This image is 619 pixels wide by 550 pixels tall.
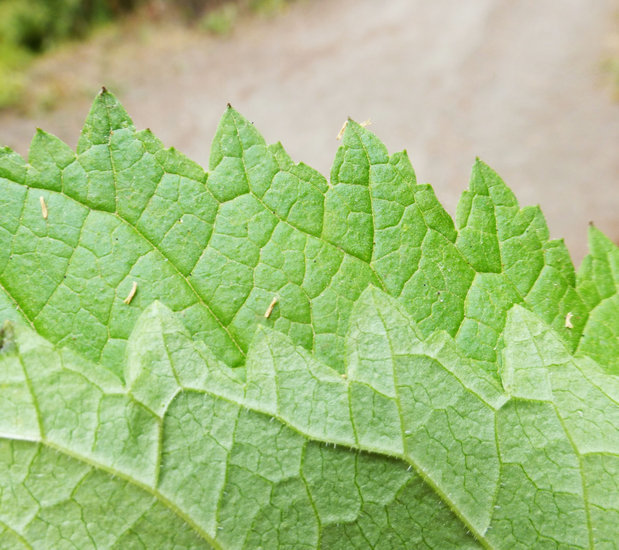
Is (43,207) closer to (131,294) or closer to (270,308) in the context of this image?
(131,294)

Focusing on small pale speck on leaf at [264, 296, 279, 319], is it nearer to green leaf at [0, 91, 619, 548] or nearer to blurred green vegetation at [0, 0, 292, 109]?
green leaf at [0, 91, 619, 548]

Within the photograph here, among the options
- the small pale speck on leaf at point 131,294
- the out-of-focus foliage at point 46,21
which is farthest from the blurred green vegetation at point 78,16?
the small pale speck on leaf at point 131,294

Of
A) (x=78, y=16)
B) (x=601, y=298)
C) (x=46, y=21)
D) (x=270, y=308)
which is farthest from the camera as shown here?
(x=78, y=16)

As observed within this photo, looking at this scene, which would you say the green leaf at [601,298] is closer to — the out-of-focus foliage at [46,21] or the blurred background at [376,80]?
the blurred background at [376,80]

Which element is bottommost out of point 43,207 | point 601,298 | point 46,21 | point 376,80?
point 43,207

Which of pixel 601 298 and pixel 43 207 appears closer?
pixel 43 207

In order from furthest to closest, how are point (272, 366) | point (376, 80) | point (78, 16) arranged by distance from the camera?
point (78, 16)
point (376, 80)
point (272, 366)

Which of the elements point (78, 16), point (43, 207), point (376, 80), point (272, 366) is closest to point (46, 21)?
point (78, 16)

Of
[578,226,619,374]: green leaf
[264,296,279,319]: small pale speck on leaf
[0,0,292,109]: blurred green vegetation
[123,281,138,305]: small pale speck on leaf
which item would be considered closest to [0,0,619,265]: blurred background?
[0,0,292,109]: blurred green vegetation
